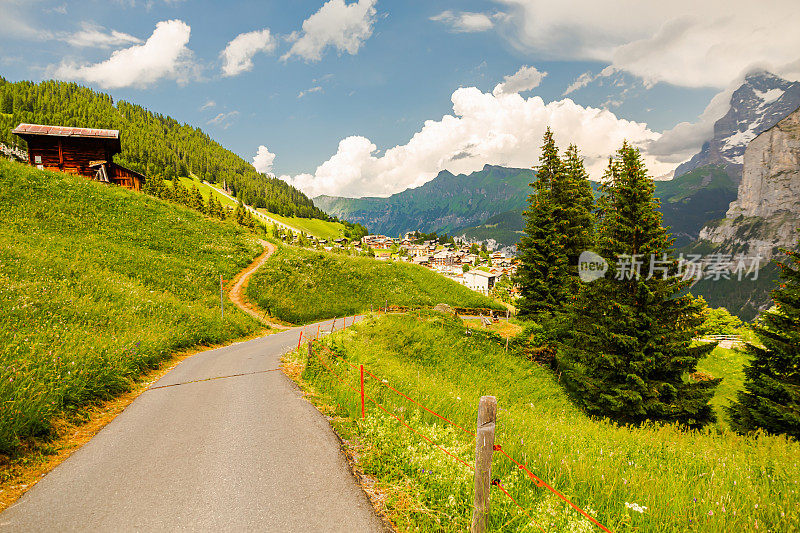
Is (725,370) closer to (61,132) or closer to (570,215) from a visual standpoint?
(570,215)

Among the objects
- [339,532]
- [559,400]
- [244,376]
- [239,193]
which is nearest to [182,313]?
[244,376]

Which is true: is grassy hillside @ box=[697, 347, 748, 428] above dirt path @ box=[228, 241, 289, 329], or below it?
below

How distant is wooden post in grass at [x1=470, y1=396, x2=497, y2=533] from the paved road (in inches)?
58.4

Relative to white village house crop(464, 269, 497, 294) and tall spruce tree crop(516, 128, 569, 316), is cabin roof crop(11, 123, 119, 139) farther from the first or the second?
white village house crop(464, 269, 497, 294)

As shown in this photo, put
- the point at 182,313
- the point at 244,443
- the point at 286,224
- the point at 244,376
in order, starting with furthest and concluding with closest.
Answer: the point at 286,224 → the point at 182,313 → the point at 244,376 → the point at 244,443

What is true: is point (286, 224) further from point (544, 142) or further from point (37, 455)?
point (37, 455)

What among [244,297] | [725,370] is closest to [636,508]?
[244,297]

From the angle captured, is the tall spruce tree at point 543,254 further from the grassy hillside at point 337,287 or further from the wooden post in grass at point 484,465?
the wooden post in grass at point 484,465

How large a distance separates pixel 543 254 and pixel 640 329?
8.39m

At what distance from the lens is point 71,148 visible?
37.3 m

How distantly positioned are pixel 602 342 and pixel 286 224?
620 feet

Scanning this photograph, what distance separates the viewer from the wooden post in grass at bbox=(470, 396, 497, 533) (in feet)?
13.2

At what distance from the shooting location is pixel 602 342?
58.8 feet

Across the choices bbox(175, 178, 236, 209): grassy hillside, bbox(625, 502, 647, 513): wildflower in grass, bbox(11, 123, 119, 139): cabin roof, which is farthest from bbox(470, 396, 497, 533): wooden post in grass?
bbox(175, 178, 236, 209): grassy hillside
